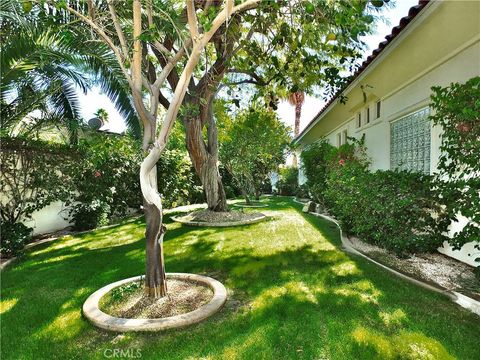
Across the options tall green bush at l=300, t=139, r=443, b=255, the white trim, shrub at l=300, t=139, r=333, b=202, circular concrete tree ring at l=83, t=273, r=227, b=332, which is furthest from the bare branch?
shrub at l=300, t=139, r=333, b=202

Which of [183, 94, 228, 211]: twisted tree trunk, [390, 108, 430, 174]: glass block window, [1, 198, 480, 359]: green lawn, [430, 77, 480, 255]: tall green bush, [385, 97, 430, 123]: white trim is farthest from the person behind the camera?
→ [183, 94, 228, 211]: twisted tree trunk

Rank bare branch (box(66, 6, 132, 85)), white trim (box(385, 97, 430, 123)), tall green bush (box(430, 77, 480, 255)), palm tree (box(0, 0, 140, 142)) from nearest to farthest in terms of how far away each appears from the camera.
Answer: tall green bush (box(430, 77, 480, 255)) → bare branch (box(66, 6, 132, 85)) → palm tree (box(0, 0, 140, 142)) → white trim (box(385, 97, 430, 123))

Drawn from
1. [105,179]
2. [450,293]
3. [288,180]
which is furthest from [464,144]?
[288,180]

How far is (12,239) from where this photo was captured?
688cm

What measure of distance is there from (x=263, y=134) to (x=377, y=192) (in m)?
9.35

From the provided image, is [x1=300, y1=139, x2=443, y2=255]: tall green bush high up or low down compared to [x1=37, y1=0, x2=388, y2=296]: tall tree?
down

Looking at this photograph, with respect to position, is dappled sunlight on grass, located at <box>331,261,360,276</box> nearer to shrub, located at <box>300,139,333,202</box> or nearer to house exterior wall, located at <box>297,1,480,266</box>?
house exterior wall, located at <box>297,1,480,266</box>

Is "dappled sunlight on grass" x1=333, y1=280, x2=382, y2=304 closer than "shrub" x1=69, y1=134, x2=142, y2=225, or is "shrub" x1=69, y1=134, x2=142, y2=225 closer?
"dappled sunlight on grass" x1=333, y1=280, x2=382, y2=304

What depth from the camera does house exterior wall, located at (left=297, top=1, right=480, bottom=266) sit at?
15.3 feet

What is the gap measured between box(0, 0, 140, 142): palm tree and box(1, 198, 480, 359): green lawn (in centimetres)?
367

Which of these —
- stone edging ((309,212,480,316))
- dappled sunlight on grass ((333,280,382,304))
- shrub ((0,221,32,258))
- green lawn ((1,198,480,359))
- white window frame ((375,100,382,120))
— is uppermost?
white window frame ((375,100,382,120))

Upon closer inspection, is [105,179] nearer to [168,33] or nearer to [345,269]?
[168,33]

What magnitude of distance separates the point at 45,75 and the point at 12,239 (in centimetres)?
430

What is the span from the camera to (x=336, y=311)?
3.86 metres
